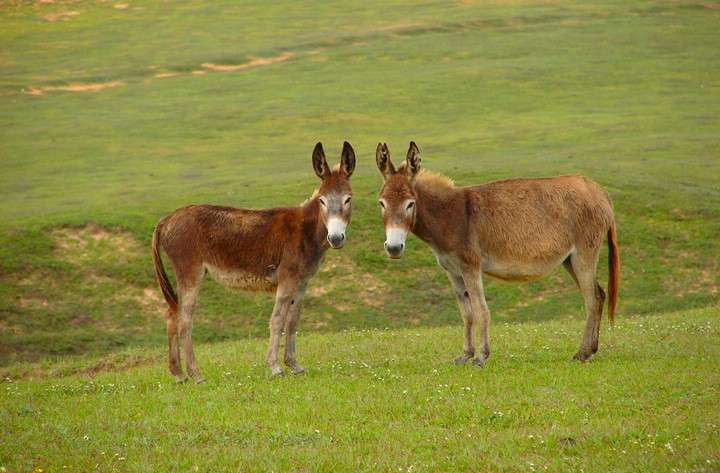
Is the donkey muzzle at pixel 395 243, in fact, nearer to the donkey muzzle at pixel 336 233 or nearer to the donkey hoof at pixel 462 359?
the donkey muzzle at pixel 336 233

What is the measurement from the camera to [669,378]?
394 inches

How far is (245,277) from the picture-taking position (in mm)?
12094

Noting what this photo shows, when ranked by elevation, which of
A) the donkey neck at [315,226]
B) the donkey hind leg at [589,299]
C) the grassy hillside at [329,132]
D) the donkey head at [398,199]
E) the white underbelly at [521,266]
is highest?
the donkey head at [398,199]

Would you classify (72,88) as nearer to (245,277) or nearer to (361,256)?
(361,256)

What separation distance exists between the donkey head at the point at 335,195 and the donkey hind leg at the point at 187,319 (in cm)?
207

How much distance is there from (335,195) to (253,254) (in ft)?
4.94

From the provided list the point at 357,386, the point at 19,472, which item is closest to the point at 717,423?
the point at 357,386

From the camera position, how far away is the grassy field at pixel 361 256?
8.69 m

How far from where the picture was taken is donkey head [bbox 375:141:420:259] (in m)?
11.2

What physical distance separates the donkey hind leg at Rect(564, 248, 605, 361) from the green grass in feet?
0.80

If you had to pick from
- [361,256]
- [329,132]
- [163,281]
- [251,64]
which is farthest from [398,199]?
[251,64]

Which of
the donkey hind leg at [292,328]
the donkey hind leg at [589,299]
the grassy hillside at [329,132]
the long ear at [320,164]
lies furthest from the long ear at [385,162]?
the grassy hillside at [329,132]

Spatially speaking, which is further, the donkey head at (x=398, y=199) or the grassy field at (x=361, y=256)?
the donkey head at (x=398, y=199)

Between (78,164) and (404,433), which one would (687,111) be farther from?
(404,433)
